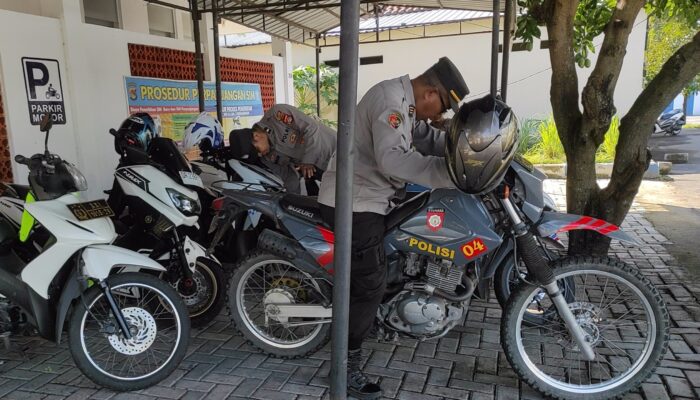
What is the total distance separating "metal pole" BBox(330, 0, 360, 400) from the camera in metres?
2.24

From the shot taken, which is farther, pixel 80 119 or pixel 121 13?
pixel 121 13

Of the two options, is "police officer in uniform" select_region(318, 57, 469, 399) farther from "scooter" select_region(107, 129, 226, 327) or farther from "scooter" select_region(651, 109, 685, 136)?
"scooter" select_region(651, 109, 685, 136)

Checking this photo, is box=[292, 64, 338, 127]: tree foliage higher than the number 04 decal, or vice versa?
box=[292, 64, 338, 127]: tree foliage

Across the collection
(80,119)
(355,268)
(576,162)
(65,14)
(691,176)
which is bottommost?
(691,176)

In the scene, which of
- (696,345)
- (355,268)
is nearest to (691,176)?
(696,345)

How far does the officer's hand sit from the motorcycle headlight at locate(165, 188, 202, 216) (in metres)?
1.28

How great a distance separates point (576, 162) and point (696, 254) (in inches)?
73.7

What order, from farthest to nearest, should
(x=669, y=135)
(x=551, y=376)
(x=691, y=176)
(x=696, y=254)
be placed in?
(x=669, y=135) → (x=691, y=176) → (x=696, y=254) → (x=551, y=376)

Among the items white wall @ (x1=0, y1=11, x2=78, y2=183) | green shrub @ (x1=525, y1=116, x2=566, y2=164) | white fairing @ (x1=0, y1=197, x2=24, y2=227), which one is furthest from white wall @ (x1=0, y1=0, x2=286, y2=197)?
green shrub @ (x1=525, y1=116, x2=566, y2=164)

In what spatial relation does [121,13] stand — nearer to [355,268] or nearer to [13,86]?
[13,86]

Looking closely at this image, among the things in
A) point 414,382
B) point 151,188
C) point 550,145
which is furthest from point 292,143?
point 550,145

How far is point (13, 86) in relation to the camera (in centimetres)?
474

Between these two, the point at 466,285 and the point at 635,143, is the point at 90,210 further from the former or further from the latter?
the point at 635,143

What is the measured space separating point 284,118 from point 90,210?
200 cm
